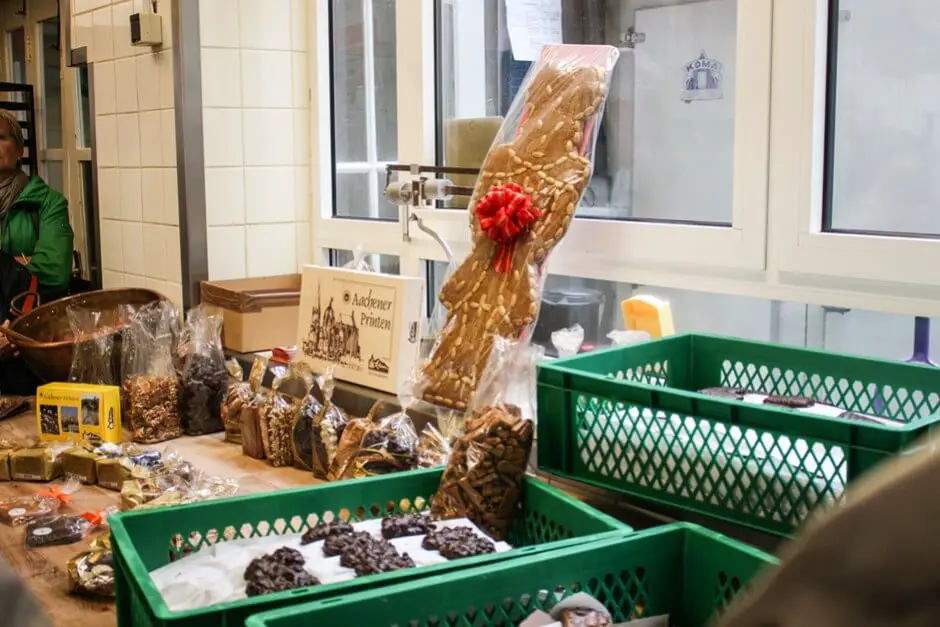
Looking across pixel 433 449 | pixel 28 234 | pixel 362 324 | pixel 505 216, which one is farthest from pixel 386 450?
pixel 28 234

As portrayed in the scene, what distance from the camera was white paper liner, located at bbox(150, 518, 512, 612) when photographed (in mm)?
1115

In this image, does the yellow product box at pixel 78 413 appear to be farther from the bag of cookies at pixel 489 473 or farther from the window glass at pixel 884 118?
the window glass at pixel 884 118

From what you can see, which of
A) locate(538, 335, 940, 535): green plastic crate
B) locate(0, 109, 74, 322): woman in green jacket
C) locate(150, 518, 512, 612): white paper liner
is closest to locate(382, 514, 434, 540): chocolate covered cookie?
locate(150, 518, 512, 612): white paper liner

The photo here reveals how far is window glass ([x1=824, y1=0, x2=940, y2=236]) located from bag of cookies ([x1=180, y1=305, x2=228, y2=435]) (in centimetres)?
126

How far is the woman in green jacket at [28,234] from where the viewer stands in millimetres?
3338

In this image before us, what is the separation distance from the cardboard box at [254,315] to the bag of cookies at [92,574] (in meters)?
1.08

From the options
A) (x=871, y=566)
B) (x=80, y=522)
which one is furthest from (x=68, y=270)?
(x=871, y=566)

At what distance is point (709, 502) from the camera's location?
1.25 meters

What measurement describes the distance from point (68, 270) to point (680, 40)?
7.85 ft

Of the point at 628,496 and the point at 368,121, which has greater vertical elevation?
the point at 368,121

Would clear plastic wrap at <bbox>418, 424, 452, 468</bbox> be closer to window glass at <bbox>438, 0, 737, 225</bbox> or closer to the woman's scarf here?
window glass at <bbox>438, 0, 737, 225</bbox>

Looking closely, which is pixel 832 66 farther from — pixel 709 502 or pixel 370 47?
pixel 370 47

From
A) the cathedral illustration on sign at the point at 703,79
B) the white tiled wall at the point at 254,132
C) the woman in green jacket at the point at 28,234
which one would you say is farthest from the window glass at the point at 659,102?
the woman in green jacket at the point at 28,234

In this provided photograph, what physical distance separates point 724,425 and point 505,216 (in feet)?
2.08
